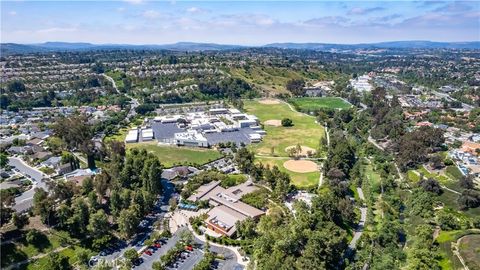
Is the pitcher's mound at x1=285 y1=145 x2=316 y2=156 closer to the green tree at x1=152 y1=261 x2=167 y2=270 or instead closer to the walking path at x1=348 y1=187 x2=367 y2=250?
the walking path at x1=348 y1=187 x2=367 y2=250

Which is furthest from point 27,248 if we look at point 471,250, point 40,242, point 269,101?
point 269,101

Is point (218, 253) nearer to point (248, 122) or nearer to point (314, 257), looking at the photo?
point (314, 257)

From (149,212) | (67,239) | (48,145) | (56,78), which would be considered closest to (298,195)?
(149,212)

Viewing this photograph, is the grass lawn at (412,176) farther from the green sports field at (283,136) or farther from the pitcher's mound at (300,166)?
the pitcher's mound at (300,166)

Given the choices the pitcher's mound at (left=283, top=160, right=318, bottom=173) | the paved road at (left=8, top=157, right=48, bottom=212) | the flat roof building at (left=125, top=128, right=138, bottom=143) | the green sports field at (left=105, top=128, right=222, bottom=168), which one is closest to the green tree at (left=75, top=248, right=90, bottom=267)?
the paved road at (left=8, top=157, right=48, bottom=212)

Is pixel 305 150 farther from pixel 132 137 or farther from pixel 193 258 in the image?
pixel 193 258

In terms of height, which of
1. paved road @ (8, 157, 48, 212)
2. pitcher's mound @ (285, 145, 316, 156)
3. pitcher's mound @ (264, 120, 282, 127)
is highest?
pitcher's mound @ (264, 120, 282, 127)

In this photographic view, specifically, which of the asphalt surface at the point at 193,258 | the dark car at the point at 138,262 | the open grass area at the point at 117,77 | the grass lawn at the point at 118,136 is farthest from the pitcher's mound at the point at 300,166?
the open grass area at the point at 117,77
